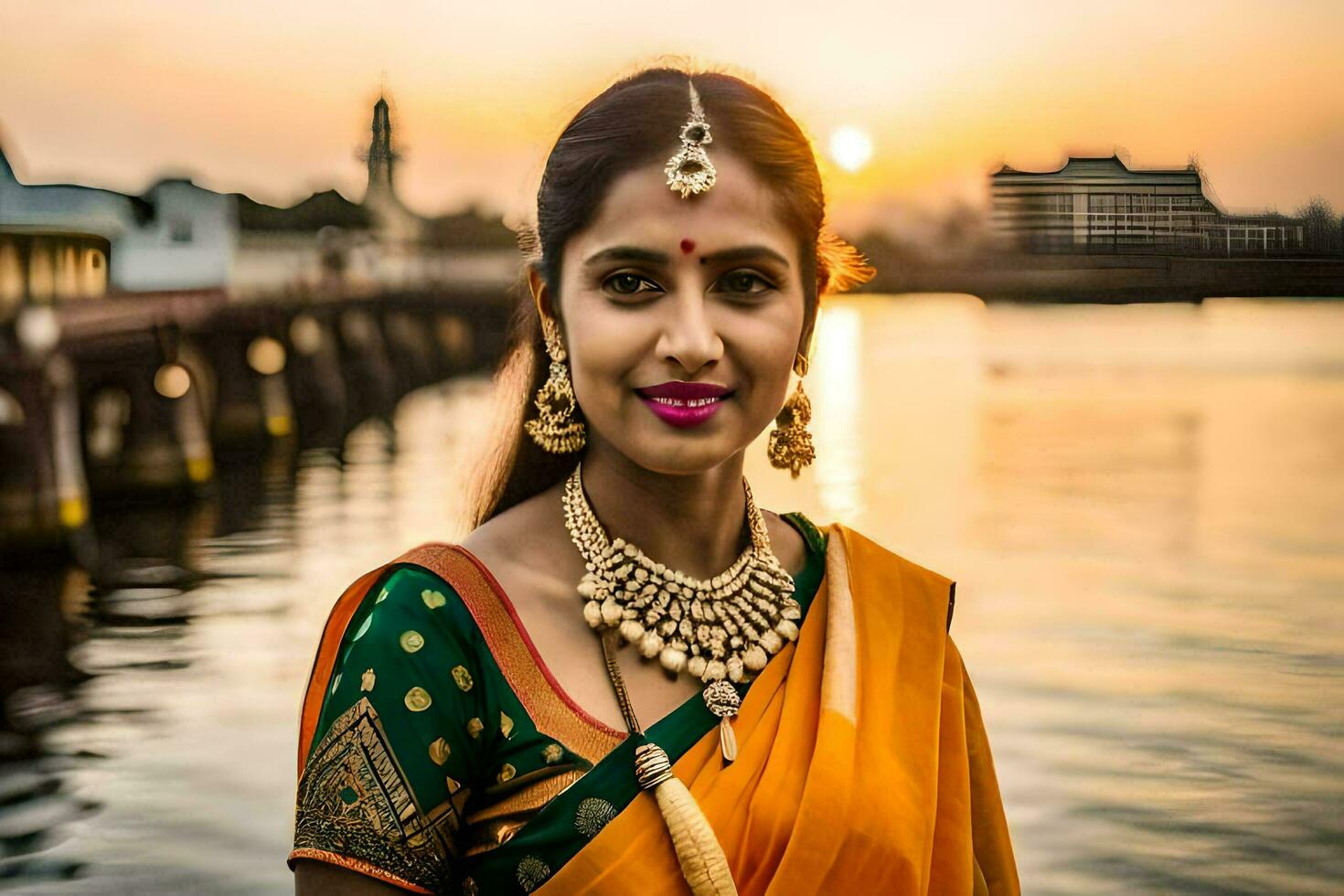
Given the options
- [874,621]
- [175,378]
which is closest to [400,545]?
[175,378]

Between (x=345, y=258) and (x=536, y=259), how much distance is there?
36.5 meters

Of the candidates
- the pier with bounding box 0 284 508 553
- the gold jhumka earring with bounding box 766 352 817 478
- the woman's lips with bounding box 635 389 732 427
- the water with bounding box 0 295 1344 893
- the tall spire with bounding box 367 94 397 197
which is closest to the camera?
the woman's lips with bounding box 635 389 732 427

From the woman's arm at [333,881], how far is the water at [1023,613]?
25.9 inches

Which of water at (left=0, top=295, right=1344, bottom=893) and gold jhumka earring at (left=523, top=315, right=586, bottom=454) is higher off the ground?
gold jhumka earring at (left=523, top=315, right=586, bottom=454)

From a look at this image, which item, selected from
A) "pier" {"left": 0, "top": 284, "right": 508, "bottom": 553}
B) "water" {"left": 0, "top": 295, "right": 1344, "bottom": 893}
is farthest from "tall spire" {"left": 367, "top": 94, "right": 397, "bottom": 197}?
"water" {"left": 0, "top": 295, "right": 1344, "bottom": 893}

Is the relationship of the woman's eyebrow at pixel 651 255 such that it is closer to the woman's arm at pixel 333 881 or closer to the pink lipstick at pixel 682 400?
the pink lipstick at pixel 682 400

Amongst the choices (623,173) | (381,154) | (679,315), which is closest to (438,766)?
(679,315)

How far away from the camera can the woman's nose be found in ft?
5.69

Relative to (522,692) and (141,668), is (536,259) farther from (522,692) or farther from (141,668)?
(141,668)

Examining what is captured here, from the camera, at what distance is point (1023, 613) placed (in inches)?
1050

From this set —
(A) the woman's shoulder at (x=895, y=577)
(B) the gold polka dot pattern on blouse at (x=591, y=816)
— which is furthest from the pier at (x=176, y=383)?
(B) the gold polka dot pattern on blouse at (x=591, y=816)

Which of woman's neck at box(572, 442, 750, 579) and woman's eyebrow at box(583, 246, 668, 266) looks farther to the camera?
woman's neck at box(572, 442, 750, 579)

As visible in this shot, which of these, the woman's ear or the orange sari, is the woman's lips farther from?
the orange sari

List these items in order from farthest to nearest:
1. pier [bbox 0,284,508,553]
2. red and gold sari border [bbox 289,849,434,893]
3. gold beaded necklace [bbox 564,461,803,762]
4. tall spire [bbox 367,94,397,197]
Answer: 1. tall spire [bbox 367,94,397,197]
2. pier [bbox 0,284,508,553]
3. gold beaded necklace [bbox 564,461,803,762]
4. red and gold sari border [bbox 289,849,434,893]
